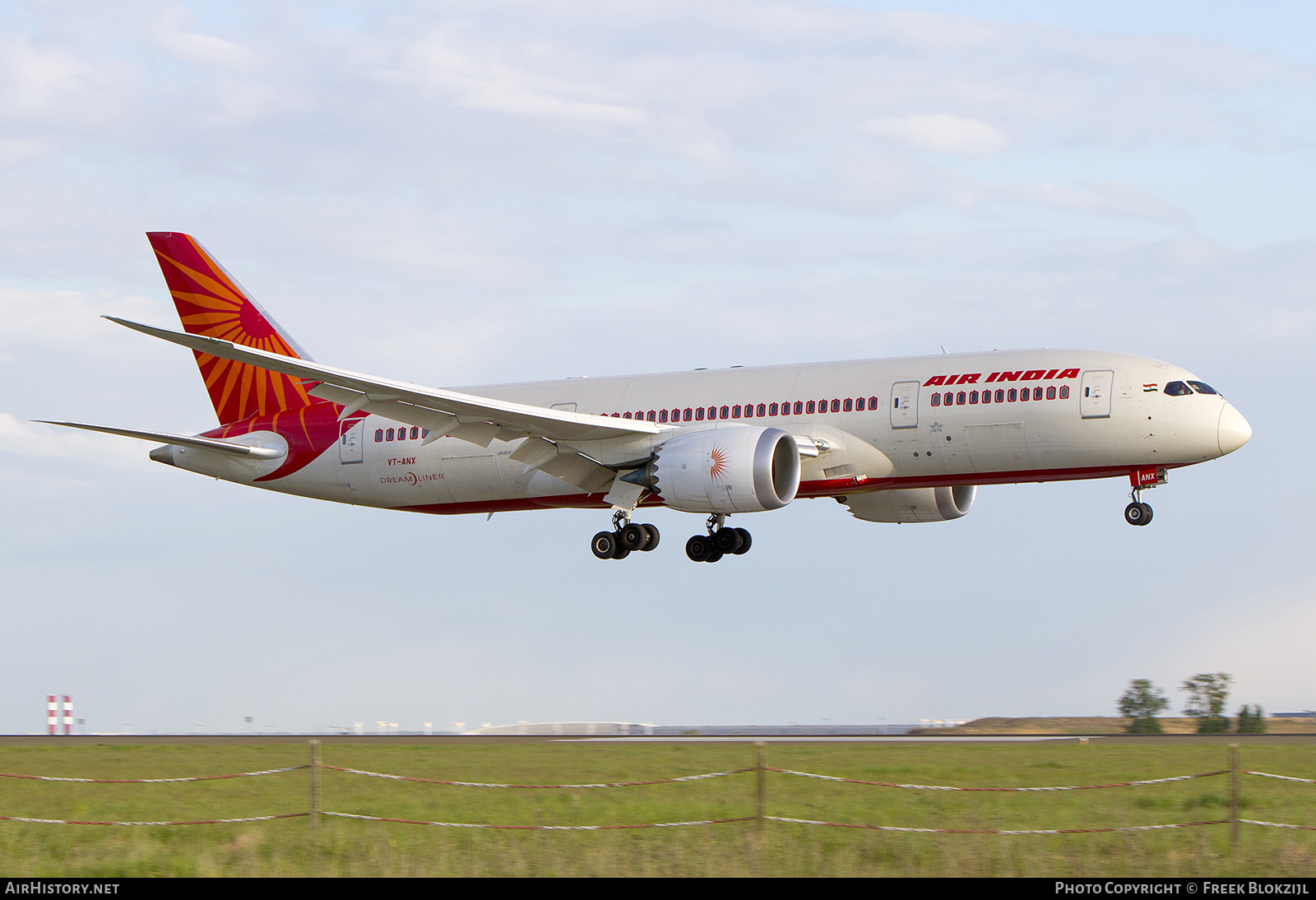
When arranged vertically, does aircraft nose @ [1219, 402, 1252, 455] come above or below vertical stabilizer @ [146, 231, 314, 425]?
below

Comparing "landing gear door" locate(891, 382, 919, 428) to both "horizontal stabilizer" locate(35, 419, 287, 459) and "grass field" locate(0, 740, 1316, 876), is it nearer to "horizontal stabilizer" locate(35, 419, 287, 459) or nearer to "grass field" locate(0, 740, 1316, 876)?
"grass field" locate(0, 740, 1316, 876)

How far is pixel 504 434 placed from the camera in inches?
1539

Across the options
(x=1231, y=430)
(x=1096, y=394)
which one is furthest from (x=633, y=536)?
(x=1231, y=430)

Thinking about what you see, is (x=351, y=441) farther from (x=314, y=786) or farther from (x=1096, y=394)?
(x=314, y=786)

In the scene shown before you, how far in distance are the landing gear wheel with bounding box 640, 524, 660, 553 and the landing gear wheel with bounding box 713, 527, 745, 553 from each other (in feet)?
5.52

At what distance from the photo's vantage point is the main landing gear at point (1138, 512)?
36500 mm

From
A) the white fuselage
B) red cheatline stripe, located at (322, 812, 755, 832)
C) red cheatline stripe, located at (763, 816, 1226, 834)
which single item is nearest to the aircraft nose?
the white fuselage

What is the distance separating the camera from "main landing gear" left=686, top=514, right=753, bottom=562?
4162 centimetres

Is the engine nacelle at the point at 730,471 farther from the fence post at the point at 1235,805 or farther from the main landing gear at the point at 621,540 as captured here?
the fence post at the point at 1235,805

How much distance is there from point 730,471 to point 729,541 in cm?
603

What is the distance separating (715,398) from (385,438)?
35.7ft

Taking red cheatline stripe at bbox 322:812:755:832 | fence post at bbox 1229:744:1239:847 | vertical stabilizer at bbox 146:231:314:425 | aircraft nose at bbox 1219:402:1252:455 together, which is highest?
vertical stabilizer at bbox 146:231:314:425

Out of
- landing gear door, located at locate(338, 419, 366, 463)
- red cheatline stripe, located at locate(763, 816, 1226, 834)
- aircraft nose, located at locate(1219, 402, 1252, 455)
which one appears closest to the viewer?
red cheatline stripe, located at locate(763, 816, 1226, 834)
